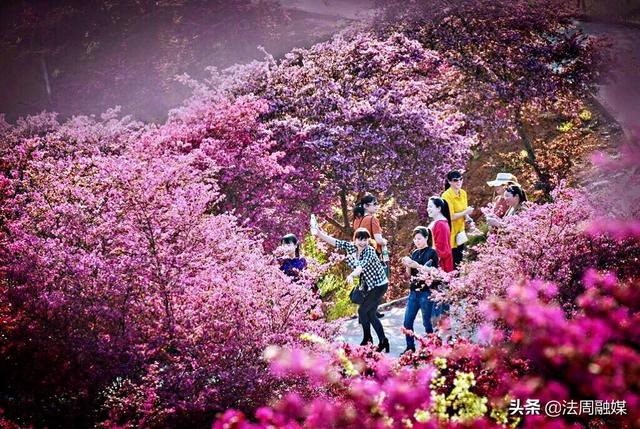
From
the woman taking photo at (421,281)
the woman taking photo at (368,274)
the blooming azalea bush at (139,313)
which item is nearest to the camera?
the blooming azalea bush at (139,313)

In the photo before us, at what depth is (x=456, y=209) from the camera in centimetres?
760

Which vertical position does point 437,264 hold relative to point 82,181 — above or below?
below

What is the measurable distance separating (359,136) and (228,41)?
12821mm

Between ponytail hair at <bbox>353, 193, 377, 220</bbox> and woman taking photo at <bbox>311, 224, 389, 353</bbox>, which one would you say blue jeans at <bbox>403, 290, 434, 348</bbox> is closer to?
woman taking photo at <bbox>311, 224, 389, 353</bbox>

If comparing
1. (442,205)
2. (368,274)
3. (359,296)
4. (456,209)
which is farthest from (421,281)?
(456,209)

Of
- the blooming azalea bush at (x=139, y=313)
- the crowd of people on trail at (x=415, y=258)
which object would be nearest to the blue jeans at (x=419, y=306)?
the crowd of people on trail at (x=415, y=258)

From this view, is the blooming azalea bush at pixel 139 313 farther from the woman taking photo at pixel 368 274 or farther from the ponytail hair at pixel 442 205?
the ponytail hair at pixel 442 205

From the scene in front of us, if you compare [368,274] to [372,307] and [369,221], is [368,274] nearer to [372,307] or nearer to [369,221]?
[372,307]

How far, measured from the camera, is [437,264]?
663 centimetres

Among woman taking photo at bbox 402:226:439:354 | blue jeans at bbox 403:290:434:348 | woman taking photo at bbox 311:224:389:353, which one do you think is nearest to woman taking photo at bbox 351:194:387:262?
woman taking photo at bbox 311:224:389:353

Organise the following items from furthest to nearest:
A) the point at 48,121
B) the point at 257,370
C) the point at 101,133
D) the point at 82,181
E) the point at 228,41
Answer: the point at 228,41
the point at 48,121
the point at 101,133
the point at 82,181
the point at 257,370

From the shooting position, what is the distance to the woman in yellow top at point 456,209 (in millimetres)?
7582

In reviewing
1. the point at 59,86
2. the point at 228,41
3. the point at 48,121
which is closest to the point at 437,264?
the point at 48,121

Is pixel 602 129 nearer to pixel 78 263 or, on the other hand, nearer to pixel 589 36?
pixel 589 36
